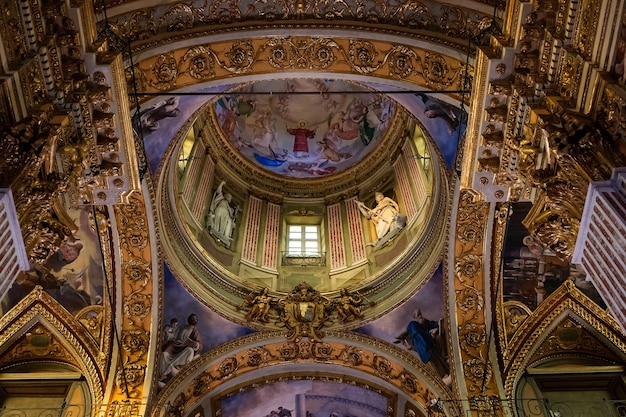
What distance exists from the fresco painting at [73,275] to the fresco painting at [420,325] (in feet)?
16.3

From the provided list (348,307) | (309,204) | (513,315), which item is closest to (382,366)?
(348,307)

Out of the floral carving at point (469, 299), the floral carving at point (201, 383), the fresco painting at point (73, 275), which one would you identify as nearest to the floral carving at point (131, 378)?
the floral carving at point (201, 383)

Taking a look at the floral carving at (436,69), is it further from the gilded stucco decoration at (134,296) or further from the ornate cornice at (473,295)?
the gilded stucco decoration at (134,296)

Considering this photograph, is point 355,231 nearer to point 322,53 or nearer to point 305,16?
point 322,53

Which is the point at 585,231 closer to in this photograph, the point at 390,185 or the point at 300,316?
the point at 300,316

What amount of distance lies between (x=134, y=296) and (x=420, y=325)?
207 inches

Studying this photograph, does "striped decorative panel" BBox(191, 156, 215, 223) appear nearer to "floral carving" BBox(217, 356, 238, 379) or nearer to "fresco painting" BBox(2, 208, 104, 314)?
"fresco painting" BBox(2, 208, 104, 314)

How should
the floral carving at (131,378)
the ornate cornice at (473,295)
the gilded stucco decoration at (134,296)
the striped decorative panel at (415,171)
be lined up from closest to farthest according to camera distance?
the floral carving at (131,378) → the gilded stucco decoration at (134,296) → the ornate cornice at (473,295) → the striped decorative panel at (415,171)

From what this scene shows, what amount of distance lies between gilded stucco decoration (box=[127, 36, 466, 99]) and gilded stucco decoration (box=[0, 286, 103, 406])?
457cm

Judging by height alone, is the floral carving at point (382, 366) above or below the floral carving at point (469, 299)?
below

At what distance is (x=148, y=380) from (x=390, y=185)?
7.38m

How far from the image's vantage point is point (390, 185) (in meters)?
15.3

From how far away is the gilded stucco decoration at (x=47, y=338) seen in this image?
11.0 m

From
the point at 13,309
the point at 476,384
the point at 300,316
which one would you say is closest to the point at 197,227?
the point at 300,316
